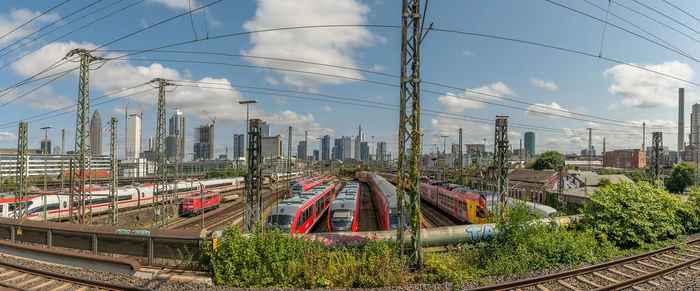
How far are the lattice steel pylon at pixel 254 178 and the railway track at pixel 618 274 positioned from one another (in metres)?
8.76

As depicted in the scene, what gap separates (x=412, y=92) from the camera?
966 centimetres

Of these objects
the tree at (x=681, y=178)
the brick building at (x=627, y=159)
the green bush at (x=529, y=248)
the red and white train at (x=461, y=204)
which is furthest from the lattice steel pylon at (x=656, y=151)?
the brick building at (x=627, y=159)

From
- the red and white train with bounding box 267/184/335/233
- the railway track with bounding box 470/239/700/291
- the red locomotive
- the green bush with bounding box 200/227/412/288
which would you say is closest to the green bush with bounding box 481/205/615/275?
the railway track with bounding box 470/239/700/291

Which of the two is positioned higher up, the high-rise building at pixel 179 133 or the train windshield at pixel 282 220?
the high-rise building at pixel 179 133

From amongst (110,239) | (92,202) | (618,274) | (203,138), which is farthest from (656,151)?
(203,138)

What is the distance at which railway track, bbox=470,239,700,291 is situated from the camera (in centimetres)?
889

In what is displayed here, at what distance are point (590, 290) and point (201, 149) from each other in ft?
663

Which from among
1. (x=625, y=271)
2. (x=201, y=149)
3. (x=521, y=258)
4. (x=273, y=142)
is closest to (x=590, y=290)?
(x=521, y=258)

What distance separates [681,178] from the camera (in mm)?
48281

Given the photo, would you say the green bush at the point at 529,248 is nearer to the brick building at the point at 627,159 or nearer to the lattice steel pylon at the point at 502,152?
the lattice steel pylon at the point at 502,152

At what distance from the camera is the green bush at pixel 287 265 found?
349 inches

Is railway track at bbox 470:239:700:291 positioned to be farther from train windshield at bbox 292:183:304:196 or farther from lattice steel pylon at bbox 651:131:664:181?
train windshield at bbox 292:183:304:196

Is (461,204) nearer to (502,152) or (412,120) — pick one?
(502,152)

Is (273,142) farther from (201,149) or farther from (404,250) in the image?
(201,149)
